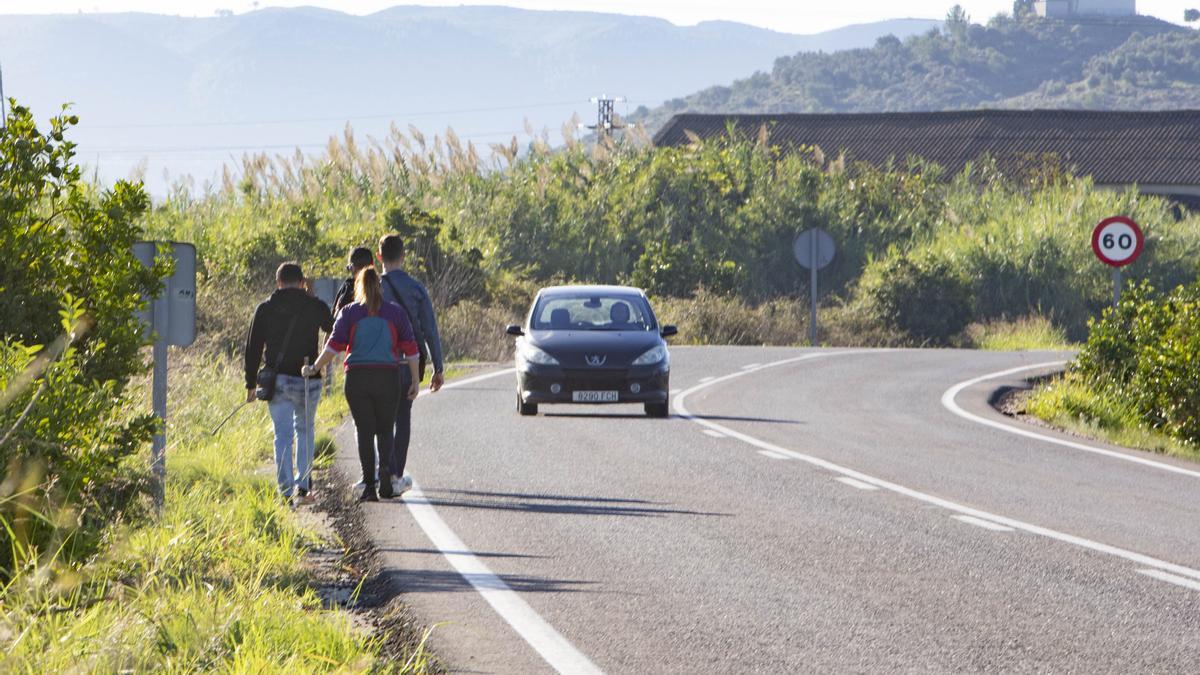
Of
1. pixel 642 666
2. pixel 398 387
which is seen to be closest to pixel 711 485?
pixel 398 387

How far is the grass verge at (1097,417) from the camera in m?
17.7

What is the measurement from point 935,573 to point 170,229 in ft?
83.9

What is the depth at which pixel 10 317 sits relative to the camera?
9.57m

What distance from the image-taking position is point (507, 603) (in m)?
8.67

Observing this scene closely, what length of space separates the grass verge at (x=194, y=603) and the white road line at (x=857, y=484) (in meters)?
4.56

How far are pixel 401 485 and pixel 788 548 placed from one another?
3.25 metres

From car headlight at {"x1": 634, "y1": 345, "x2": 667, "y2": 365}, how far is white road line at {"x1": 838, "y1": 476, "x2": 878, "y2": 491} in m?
5.66

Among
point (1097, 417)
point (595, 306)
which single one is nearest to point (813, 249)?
point (595, 306)

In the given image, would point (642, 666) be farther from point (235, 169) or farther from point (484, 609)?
point (235, 169)

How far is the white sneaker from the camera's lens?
12.4 metres

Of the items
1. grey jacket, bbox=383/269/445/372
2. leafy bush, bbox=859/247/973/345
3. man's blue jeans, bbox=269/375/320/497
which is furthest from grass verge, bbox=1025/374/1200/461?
leafy bush, bbox=859/247/973/345

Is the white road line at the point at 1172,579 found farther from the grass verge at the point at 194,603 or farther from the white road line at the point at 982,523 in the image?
the grass verge at the point at 194,603

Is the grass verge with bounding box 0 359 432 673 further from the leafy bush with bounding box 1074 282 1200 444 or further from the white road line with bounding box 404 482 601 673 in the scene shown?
the leafy bush with bounding box 1074 282 1200 444

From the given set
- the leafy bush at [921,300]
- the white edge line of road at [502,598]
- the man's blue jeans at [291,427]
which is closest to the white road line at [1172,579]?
the white edge line of road at [502,598]
